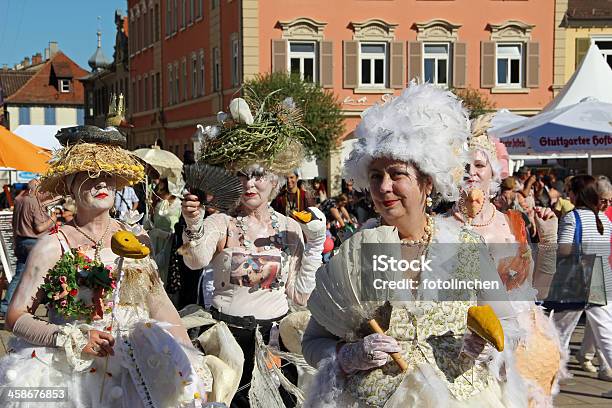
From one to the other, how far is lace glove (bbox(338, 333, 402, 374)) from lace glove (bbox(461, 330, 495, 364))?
217 millimetres

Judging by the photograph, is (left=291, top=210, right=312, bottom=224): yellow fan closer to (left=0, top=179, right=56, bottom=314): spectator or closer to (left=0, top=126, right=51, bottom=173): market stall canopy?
(left=0, top=126, right=51, bottom=173): market stall canopy

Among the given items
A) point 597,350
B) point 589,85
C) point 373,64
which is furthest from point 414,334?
point 373,64

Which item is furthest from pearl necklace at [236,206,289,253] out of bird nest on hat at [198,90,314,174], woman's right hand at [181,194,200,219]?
woman's right hand at [181,194,200,219]

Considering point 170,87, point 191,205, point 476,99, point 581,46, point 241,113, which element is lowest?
point 191,205

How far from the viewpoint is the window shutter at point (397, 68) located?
3294 cm

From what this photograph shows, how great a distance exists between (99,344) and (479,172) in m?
2.38

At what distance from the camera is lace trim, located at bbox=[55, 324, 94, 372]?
12.9ft

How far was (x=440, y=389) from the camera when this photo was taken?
295cm

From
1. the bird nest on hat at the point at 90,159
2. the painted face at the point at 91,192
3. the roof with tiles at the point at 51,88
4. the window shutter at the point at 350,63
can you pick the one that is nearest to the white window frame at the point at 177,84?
the window shutter at the point at 350,63

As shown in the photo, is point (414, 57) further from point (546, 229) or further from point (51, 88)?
point (51, 88)

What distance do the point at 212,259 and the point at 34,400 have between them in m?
1.59

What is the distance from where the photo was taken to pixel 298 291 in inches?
213

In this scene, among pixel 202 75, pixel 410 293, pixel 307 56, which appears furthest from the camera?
pixel 202 75

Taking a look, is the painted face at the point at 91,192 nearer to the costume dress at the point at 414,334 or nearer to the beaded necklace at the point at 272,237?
the beaded necklace at the point at 272,237
